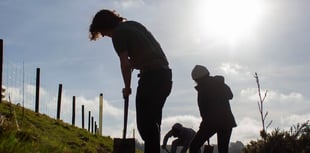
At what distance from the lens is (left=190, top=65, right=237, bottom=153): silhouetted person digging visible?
645cm

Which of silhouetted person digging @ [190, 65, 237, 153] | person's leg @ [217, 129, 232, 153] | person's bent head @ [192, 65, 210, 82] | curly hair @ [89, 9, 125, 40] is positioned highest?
curly hair @ [89, 9, 125, 40]

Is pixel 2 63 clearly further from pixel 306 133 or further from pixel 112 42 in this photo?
pixel 112 42

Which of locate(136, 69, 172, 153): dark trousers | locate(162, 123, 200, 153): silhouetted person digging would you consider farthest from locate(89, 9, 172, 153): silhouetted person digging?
locate(162, 123, 200, 153): silhouetted person digging

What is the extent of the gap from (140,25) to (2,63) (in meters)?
12.8

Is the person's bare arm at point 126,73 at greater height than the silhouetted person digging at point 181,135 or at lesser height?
greater

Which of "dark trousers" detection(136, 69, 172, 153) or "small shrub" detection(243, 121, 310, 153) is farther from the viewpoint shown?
"small shrub" detection(243, 121, 310, 153)

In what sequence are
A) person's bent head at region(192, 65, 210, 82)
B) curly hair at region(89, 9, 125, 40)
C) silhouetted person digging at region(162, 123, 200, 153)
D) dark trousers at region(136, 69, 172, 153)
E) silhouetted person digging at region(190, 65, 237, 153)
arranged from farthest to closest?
silhouetted person digging at region(162, 123, 200, 153) < person's bent head at region(192, 65, 210, 82) < silhouetted person digging at region(190, 65, 237, 153) < curly hair at region(89, 9, 125, 40) < dark trousers at region(136, 69, 172, 153)

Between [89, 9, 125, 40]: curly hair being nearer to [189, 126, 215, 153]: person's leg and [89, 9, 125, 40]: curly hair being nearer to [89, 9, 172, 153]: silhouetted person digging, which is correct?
[89, 9, 172, 153]: silhouetted person digging

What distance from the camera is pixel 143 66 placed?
14.0 feet

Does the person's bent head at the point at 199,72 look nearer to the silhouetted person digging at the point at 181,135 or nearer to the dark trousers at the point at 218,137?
the dark trousers at the point at 218,137

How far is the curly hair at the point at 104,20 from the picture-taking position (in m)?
4.43

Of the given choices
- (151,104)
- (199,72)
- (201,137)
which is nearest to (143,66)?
(151,104)

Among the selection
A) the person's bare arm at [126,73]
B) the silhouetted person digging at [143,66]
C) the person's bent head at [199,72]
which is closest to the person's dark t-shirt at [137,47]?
the silhouetted person digging at [143,66]

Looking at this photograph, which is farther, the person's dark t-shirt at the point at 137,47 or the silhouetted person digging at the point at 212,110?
the silhouetted person digging at the point at 212,110
